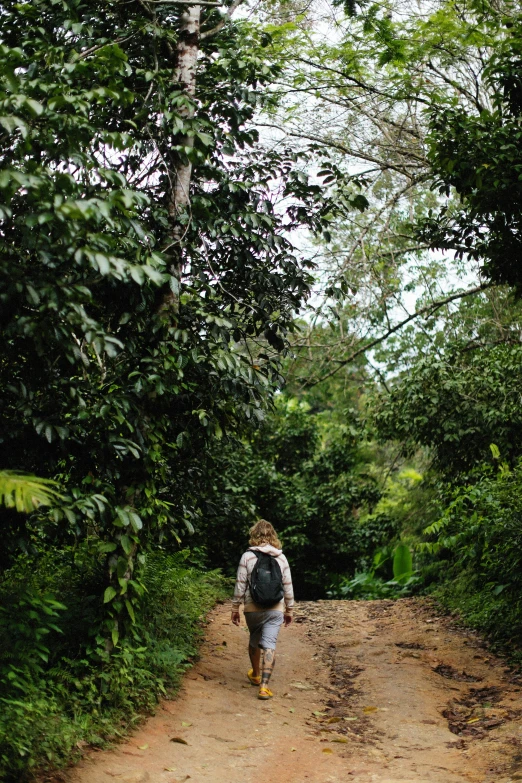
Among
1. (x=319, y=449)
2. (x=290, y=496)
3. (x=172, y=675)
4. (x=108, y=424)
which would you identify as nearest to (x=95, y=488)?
(x=108, y=424)

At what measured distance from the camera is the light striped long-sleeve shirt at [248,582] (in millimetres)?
7582

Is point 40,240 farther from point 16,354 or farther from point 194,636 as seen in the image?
point 194,636

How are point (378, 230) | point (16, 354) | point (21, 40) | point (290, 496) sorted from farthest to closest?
point (290, 496) → point (378, 230) → point (21, 40) → point (16, 354)

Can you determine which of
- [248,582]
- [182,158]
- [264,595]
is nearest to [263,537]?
[248,582]

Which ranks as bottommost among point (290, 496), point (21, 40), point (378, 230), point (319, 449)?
point (290, 496)

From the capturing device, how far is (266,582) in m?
7.48

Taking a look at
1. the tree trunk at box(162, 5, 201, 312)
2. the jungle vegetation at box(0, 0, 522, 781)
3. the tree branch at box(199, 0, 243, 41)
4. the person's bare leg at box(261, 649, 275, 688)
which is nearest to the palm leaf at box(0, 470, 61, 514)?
the jungle vegetation at box(0, 0, 522, 781)

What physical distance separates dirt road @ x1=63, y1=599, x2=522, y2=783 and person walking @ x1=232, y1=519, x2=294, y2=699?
43cm

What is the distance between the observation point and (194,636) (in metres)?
8.95

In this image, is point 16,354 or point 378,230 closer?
point 16,354

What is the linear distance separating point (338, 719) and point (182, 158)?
5.36m

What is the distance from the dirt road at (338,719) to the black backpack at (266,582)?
0.99 m

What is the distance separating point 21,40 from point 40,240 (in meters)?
2.43

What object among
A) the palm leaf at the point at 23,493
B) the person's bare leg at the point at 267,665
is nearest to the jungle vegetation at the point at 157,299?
the palm leaf at the point at 23,493
